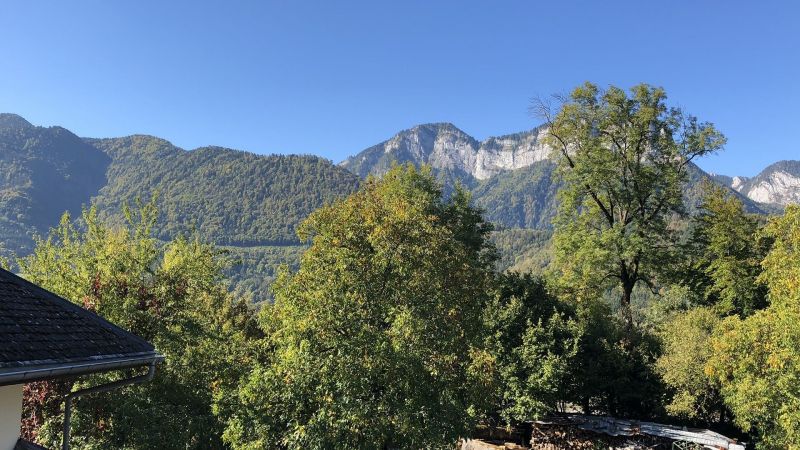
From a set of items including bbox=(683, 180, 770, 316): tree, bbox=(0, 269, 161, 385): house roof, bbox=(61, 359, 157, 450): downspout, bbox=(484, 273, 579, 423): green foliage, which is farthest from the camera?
bbox=(683, 180, 770, 316): tree

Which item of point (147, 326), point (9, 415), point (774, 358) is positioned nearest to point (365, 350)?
point (147, 326)

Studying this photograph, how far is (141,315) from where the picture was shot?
41.9 ft

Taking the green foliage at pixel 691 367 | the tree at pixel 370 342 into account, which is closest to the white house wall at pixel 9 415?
the tree at pixel 370 342

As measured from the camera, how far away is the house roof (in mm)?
4758

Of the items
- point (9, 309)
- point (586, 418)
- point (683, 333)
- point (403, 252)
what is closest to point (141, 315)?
point (403, 252)

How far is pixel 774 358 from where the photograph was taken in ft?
44.8

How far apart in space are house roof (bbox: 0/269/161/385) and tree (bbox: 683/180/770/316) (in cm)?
2775

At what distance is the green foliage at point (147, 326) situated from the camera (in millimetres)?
10773

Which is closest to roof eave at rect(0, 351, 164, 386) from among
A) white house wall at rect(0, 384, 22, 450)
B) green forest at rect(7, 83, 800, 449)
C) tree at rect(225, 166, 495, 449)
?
white house wall at rect(0, 384, 22, 450)

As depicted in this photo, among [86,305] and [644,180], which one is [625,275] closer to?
[644,180]

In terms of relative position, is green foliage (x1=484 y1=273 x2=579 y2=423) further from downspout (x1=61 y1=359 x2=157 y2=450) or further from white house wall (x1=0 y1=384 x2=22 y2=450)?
white house wall (x1=0 y1=384 x2=22 y2=450)

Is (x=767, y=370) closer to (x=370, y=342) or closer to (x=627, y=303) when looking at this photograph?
(x=370, y=342)

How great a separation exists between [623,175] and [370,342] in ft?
70.3

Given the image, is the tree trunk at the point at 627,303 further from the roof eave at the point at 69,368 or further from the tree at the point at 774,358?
the roof eave at the point at 69,368
